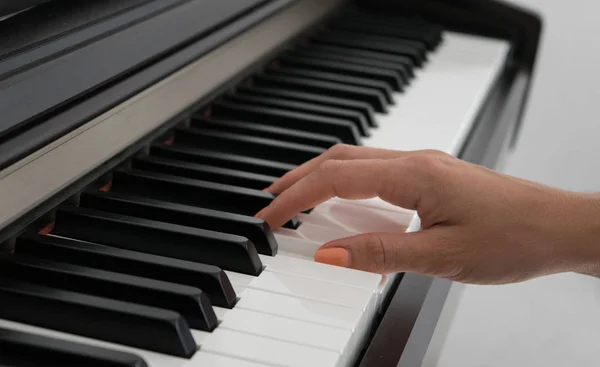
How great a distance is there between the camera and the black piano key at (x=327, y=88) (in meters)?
1.70

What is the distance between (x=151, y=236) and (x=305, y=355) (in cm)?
30

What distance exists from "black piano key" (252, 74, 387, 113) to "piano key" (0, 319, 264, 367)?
0.94m

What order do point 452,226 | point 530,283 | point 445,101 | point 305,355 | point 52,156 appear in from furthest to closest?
1. point 530,283
2. point 445,101
3. point 452,226
4. point 52,156
5. point 305,355

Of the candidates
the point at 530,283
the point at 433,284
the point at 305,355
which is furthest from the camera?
the point at 530,283

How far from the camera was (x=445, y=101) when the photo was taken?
1771 mm

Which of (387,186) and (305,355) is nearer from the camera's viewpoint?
(305,355)

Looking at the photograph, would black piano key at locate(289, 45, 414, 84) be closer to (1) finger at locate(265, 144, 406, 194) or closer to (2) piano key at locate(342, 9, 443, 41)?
(2) piano key at locate(342, 9, 443, 41)

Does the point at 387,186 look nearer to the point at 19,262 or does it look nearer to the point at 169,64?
the point at 169,64

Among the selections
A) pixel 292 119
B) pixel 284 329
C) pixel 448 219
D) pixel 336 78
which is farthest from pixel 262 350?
pixel 336 78

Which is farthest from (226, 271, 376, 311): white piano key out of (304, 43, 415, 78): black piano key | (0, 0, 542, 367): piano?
(304, 43, 415, 78): black piano key

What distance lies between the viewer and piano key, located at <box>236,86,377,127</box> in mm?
1624

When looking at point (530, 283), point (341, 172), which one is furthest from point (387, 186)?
point (530, 283)

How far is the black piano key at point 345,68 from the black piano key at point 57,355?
1158 millimetres

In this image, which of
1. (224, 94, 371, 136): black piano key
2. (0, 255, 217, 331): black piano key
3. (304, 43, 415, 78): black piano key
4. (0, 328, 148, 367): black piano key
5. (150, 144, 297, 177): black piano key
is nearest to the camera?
(0, 328, 148, 367): black piano key
